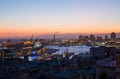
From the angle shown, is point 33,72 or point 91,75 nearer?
point 91,75

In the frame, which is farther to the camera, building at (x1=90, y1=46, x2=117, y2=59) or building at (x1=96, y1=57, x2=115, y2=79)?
building at (x1=90, y1=46, x2=117, y2=59)

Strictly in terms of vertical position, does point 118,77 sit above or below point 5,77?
above

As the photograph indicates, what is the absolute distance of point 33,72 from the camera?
32.1 meters

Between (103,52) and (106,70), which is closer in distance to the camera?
(106,70)

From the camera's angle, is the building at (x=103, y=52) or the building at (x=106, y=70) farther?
the building at (x=103, y=52)

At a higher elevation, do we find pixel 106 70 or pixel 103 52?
pixel 106 70

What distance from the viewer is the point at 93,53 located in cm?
4212

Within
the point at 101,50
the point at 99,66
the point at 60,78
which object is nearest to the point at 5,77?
the point at 60,78

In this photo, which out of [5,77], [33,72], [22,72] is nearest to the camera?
[5,77]

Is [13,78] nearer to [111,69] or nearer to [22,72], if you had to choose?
[22,72]

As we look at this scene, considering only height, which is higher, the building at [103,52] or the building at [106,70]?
the building at [106,70]

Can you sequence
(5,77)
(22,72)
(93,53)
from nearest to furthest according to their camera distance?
(5,77) < (22,72) < (93,53)

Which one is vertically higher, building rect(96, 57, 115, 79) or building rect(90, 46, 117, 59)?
building rect(96, 57, 115, 79)

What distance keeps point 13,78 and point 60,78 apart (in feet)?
28.9
